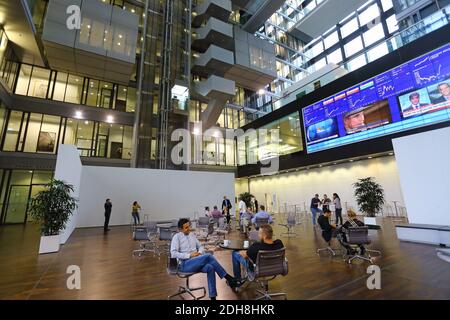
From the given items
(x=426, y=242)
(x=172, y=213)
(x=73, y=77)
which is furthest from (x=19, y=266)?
(x=73, y=77)

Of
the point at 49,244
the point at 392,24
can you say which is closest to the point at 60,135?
the point at 49,244

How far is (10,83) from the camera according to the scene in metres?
12.7

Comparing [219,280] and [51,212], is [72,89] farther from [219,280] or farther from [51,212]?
[219,280]

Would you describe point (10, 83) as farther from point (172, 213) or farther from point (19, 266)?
point (19, 266)

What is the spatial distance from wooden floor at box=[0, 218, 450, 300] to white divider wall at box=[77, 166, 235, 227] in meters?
5.56

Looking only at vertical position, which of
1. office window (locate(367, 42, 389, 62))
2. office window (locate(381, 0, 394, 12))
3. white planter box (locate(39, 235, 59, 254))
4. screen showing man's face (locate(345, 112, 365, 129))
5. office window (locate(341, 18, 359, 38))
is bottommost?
white planter box (locate(39, 235, 59, 254))

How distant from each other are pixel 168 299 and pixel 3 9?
1446 cm

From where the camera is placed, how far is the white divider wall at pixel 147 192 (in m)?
11.3

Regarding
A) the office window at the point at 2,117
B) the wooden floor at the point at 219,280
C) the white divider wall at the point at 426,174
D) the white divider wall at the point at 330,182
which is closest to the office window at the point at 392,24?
the white divider wall at the point at 330,182

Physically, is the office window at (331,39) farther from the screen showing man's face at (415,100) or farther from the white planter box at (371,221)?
the white planter box at (371,221)

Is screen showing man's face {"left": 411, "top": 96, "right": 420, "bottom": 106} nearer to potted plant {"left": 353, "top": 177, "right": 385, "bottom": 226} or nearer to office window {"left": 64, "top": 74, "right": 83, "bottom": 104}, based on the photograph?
potted plant {"left": 353, "top": 177, "right": 385, "bottom": 226}

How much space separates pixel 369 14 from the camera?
19.9 meters

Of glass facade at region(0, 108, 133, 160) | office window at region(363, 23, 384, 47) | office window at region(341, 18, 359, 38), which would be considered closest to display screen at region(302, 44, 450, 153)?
office window at region(363, 23, 384, 47)

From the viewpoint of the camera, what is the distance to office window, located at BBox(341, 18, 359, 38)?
21.2 meters
